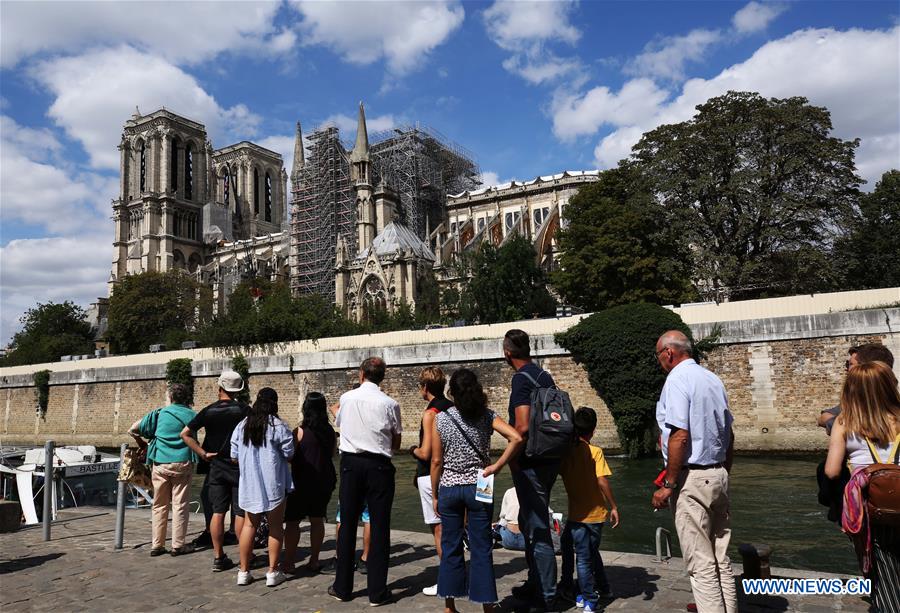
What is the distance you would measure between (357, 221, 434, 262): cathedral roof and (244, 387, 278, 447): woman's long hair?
40.8 metres

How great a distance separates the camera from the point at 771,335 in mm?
17453

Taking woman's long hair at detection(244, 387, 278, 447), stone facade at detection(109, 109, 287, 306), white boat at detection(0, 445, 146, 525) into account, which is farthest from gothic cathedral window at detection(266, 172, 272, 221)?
woman's long hair at detection(244, 387, 278, 447)

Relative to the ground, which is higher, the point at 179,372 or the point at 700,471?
the point at 179,372

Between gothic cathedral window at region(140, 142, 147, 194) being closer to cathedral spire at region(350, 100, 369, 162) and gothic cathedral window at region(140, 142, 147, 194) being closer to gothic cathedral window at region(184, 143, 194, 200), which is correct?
gothic cathedral window at region(184, 143, 194, 200)

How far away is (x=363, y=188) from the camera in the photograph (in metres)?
53.8

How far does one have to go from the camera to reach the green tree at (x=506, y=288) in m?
34.2

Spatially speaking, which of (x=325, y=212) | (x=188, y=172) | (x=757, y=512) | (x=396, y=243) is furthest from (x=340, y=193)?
(x=757, y=512)

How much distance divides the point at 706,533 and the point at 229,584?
12.7 feet

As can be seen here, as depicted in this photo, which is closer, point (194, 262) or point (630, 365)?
point (630, 365)

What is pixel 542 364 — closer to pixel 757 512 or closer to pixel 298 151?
pixel 757 512

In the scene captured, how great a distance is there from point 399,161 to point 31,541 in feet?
177

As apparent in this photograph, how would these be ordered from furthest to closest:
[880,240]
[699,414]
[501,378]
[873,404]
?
[880,240] → [501,378] → [699,414] → [873,404]

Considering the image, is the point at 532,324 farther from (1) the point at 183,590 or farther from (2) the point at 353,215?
(2) the point at 353,215

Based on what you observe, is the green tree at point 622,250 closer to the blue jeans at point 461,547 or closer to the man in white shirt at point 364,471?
the man in white shirt at point 364,471
